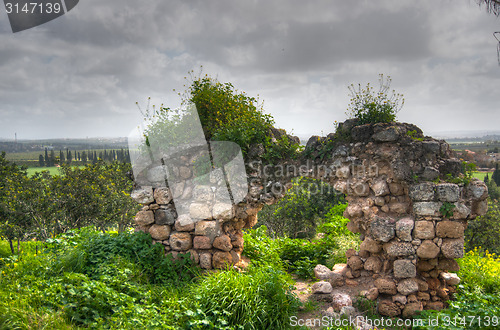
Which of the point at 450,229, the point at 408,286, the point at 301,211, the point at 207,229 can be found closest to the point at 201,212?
the point at 207,229

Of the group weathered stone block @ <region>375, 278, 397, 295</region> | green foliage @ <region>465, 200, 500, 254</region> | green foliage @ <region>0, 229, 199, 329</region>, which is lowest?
green foliage @ <region>465, 200, 500, 254</region>

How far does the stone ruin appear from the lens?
550cm

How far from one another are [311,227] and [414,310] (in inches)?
484

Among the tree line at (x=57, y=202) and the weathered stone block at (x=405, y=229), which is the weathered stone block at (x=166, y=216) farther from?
the tree line at (x=57, y=202)

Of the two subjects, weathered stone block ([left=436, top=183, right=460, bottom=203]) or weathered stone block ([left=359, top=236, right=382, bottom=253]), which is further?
weathered stone block ([left=359, top=236, right=382, bottom=253])

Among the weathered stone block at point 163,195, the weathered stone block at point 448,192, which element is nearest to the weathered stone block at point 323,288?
the weathered stone block at point 448,192

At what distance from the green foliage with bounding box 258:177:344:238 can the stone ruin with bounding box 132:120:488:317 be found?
32.8ft

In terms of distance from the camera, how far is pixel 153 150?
22.6ft

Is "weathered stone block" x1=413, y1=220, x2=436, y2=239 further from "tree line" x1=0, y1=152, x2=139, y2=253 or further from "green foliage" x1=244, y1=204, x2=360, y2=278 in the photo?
"tree line" x1=0, y1=152, x2=139, y2=253

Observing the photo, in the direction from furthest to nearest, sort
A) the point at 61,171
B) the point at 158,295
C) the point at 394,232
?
1. the point at 61,171
2. the point at 394,232
3. the point at 158,295

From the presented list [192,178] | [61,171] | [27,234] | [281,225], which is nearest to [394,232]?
[192,178]

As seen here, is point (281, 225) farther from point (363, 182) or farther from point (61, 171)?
point (363, 182)

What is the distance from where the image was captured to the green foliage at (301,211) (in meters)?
17.1

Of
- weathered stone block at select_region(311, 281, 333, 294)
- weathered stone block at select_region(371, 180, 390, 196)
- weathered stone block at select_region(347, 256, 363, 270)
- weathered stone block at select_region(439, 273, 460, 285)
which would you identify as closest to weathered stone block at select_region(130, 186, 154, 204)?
weathered stone block at select_region(311, 281, 333, 294)
